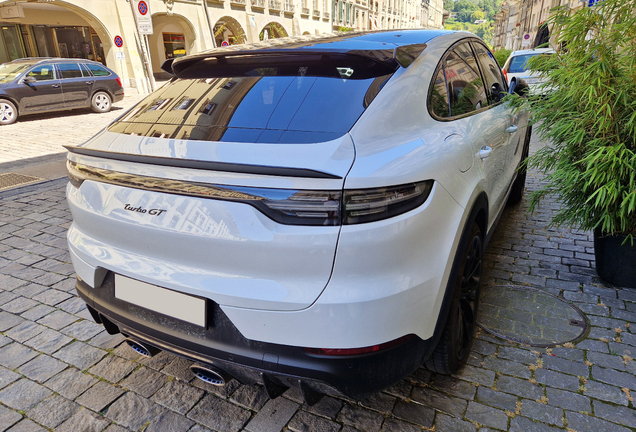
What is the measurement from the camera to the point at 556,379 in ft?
7.82

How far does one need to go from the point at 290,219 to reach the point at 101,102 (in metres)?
15.5

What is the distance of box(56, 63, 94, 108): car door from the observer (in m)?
13.6

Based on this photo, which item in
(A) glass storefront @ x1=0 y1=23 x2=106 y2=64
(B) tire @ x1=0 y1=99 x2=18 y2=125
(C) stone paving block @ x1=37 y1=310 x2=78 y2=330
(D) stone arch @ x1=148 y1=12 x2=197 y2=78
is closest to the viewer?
(C) stone paving block @ x1=37 y1=310 x2=78 y2=330

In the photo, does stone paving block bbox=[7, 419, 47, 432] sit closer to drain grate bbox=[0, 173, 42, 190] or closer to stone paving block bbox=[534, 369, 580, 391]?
stone paving block bbox=[534, 369, 580, 391]

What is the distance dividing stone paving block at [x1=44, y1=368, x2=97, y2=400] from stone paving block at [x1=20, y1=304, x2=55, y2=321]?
2.52 feet

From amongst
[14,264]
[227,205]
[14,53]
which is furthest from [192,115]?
[14,53]

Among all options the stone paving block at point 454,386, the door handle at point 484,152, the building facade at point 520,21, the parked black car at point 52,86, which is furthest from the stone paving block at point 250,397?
the parked black car at point 52,86

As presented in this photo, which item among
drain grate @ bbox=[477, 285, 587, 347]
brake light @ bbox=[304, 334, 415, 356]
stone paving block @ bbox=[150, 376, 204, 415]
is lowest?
drain grate @ bbox=[477, 285, 587, 347]

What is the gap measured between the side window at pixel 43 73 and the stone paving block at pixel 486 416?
14.7m

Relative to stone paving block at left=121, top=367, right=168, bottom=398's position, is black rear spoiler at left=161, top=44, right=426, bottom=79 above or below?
above

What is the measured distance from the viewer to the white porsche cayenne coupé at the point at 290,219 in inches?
62.4

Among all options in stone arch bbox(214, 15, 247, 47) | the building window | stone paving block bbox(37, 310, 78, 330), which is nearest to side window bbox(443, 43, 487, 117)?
stone paving block bbox(37, 310, 78, 330)

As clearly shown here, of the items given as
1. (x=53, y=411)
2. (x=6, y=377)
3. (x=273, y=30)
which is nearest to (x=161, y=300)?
(x=53, y=411)

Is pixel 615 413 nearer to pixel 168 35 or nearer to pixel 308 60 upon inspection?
pixel 308 60
